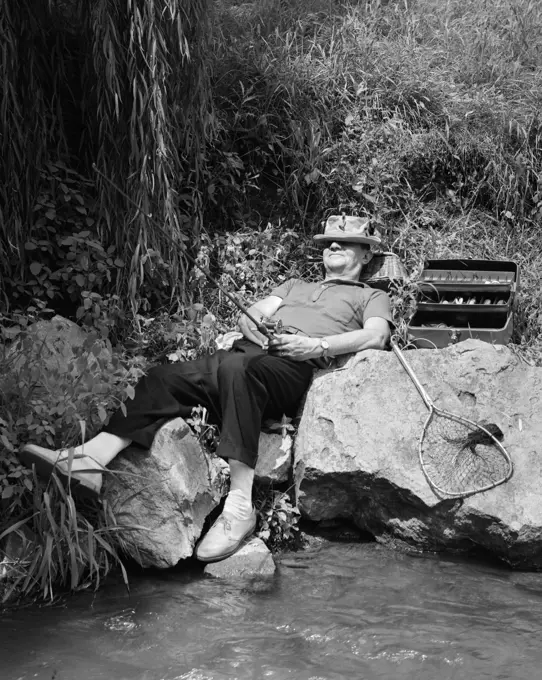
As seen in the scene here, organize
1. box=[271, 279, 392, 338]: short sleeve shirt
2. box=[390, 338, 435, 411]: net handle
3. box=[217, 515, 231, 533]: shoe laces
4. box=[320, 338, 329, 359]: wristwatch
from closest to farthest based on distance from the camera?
box=[217, 515, 231, 533]: shoe laces, box=[390, 338, 435, 411]: net handle, box=[320, 338, 329, 359]: wristwatch, box=[271, 279, 392, 338]: short sleeve shirt

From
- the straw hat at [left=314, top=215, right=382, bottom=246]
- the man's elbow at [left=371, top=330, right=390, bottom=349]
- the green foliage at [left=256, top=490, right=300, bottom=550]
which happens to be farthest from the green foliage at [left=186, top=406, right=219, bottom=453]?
the straw hat at [left=314, top=215, right=382, bottom=246]

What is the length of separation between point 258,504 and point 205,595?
68 cm

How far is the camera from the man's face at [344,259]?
5211 mm

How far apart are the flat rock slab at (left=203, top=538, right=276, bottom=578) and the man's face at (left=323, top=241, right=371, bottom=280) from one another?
187cm

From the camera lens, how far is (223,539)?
4.06 metres

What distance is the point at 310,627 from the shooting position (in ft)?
11.6

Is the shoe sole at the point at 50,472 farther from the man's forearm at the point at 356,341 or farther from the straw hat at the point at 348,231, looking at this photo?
the straw hat at the point at 348,231

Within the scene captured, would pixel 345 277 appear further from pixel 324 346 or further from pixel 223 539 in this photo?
pixel 223 539

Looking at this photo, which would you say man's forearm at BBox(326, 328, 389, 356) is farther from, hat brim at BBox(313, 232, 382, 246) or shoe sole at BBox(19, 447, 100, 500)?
shoe sole at BBox(19, 447, 100, 500)

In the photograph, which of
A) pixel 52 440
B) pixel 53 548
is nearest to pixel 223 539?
pixel 53 548

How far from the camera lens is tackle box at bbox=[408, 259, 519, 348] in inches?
199

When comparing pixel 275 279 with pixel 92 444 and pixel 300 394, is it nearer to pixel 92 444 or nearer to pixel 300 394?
pixel 300 394

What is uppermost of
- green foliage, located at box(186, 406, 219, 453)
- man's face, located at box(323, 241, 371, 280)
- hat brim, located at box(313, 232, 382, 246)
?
hat brim, located at box(313, 232, 382, 246)

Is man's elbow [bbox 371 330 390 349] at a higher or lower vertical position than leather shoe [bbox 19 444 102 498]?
higher
